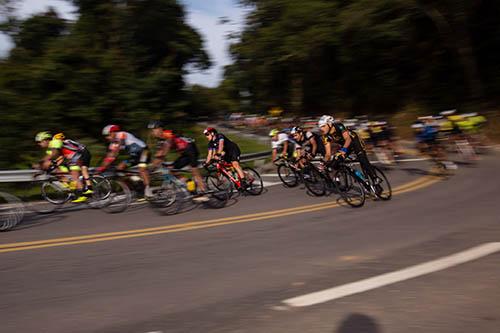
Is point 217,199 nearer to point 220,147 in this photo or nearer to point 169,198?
point 169,198

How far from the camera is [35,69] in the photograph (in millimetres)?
16016

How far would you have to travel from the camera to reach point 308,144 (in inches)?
471

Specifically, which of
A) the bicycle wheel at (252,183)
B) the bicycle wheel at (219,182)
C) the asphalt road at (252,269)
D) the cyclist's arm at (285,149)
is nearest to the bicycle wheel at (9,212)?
the asphalt road at (252,269)

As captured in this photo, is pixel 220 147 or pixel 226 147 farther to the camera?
pixel 226 147

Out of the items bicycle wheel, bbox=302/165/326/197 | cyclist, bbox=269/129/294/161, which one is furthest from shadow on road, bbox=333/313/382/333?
cyclist, bbox=269/129/294/161

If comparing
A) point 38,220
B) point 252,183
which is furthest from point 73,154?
point 252,183

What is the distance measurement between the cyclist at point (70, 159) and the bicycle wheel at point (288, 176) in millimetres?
5009

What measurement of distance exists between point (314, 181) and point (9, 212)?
6458mm

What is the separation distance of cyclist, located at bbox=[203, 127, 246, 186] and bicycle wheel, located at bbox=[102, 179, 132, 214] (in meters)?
1.94

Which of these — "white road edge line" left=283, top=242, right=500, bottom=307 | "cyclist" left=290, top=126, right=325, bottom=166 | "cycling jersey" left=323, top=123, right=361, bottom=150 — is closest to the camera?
"white road edge line" left=283, top=242, right=500, bottom=307

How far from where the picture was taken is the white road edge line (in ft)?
14.5

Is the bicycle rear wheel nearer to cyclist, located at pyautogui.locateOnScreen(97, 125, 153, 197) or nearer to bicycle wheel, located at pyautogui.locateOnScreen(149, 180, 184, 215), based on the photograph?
bicycle wheel, located at pyautogui.locateOnScreen(149, 180, 184, 215)

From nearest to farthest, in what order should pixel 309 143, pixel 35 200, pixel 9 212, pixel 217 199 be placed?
pixel 9 212, pixel 217 199, pixel 35 200, pixel 309 143

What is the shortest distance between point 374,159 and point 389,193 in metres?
6.85
